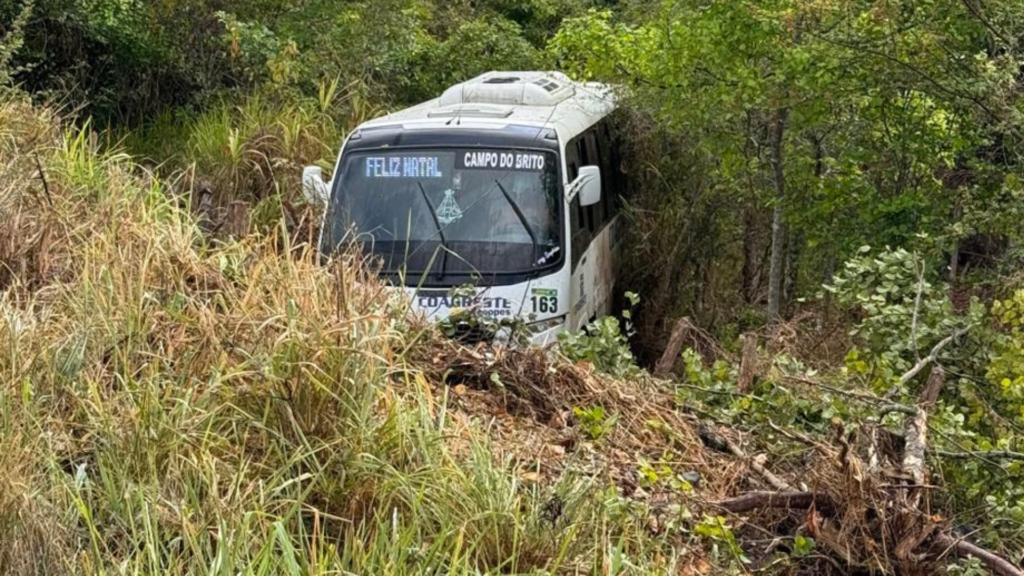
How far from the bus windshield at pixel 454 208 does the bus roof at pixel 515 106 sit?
1.07 feet

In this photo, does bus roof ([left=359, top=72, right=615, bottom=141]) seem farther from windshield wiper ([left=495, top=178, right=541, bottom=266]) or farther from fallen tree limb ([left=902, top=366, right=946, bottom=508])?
fallen tree limb ([left=902, top=366, right=946, bottom=508])

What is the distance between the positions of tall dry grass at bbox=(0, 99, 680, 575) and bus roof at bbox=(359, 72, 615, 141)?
336cm

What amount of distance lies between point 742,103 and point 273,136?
15.4 feet

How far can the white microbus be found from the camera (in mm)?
7715

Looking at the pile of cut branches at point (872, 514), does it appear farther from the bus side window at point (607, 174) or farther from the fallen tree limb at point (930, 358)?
the bus side window at point (607, 174)

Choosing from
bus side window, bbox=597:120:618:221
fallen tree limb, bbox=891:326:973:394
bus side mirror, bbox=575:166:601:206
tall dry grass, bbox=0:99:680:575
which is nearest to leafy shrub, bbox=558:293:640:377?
tall dry grass, bbox=0:99:680:575

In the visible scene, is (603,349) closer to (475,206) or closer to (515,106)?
(475,206)

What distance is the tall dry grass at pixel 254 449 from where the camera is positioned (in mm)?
3457

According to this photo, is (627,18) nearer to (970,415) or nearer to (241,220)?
(241,220)

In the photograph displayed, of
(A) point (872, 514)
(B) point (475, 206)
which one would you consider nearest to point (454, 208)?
(B) point (475, 206)

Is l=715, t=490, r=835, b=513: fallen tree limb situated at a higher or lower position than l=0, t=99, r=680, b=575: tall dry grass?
lower

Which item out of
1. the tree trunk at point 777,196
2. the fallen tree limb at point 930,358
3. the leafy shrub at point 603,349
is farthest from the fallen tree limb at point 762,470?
the tree trunk at point 777,196

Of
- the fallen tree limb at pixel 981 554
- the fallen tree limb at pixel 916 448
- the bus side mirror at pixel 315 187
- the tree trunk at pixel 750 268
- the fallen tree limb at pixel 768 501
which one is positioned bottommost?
the tree trunk at pixel 750 268

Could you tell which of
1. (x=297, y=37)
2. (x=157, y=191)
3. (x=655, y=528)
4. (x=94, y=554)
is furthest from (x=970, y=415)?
(x=297, y=37)
